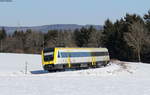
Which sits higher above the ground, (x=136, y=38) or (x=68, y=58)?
(x=136, y=38)

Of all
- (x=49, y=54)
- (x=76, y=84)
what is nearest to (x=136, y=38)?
(x=49, y=54)

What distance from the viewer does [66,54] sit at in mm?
41156

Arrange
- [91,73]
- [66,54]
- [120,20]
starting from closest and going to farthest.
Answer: [91,73]
[66,54]
[120,20]

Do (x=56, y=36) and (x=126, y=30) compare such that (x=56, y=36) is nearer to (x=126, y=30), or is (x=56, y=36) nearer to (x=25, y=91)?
(x=126, y=30)

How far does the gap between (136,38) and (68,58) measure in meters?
37.8

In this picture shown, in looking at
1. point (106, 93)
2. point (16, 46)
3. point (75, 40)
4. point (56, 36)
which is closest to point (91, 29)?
point (75, 40)

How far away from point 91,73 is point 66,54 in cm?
426

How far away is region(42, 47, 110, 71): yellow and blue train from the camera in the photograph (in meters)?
39.8

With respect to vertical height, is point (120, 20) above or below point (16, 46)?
above

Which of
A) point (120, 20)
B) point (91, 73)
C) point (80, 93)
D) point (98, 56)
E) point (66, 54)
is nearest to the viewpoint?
point (80, 93)

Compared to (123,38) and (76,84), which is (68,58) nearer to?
(76,84)

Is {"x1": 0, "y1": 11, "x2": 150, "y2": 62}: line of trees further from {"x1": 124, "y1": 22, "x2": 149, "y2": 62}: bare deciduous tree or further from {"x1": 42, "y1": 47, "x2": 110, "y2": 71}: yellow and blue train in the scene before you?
{"x1": 42, "y1": 47, "x2": 110, "y2": 71}: yellow and blue train

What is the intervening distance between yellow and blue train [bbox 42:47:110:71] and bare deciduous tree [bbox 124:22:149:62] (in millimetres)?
27391

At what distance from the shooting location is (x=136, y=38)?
3017 inches
